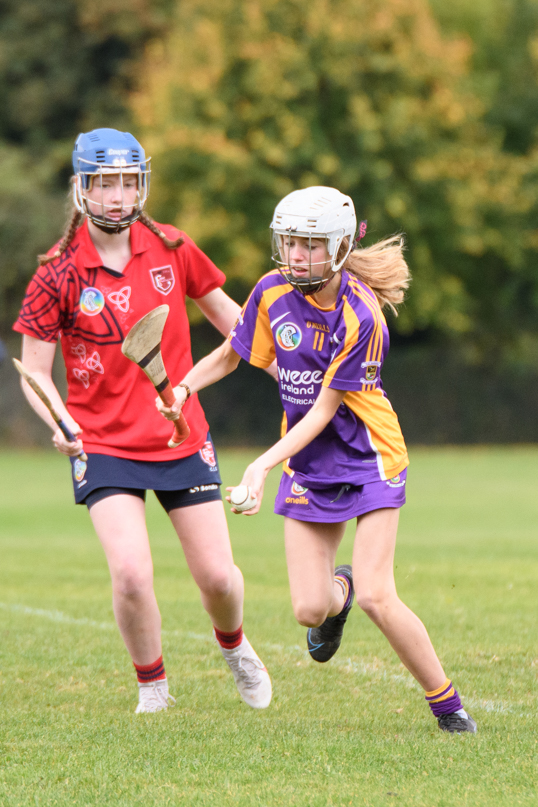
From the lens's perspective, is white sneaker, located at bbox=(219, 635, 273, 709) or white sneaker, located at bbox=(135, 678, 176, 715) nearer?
white sneaker, located at bbox=(135, 678, 176, 715)

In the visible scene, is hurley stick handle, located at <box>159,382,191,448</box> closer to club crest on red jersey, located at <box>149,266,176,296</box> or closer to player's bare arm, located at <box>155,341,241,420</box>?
player's bare arm, located at <box>155,341,241,420</box>

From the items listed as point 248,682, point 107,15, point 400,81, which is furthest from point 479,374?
point 248,682

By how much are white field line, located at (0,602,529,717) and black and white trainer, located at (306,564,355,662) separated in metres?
0.50

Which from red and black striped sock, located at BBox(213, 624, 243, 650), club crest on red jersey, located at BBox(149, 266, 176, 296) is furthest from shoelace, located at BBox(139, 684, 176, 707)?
club crest on red jersey, located at BBox(149, 266, 176, 296)

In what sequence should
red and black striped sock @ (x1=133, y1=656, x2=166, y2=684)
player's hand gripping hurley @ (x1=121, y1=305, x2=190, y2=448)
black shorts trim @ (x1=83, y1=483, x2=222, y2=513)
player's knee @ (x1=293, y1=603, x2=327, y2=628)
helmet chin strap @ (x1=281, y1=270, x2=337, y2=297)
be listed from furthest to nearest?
red and black striped sock @ (x1=133, y1=656, x2=166, y2=684), black shorts trim @ (x1=83, y1=483, x2=222, y2=513), player's knee @ (x1=293, y1=603, x2=327, y2=628), helmet chin strap @ (x1=281, y1=270, x2=337, y2=297), player's hand gripping hurley @ (x1=121, y1=305, x2=190, y2=448)

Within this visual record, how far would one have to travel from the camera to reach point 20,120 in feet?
107

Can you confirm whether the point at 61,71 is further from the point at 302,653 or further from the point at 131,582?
the point at 131,582

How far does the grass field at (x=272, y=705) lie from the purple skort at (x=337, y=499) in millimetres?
944

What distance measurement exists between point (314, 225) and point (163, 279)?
3.15 ft

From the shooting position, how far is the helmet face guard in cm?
456

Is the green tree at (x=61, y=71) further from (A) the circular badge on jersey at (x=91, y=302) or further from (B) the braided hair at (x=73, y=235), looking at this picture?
(A) the circular badge on jersey at (x=91, y=302)

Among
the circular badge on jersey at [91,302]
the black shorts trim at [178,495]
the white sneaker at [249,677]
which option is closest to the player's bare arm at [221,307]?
the circular badge on jersey at [91,302]

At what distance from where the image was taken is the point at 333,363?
4621 mm

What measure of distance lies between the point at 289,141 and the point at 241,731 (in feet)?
76.4
